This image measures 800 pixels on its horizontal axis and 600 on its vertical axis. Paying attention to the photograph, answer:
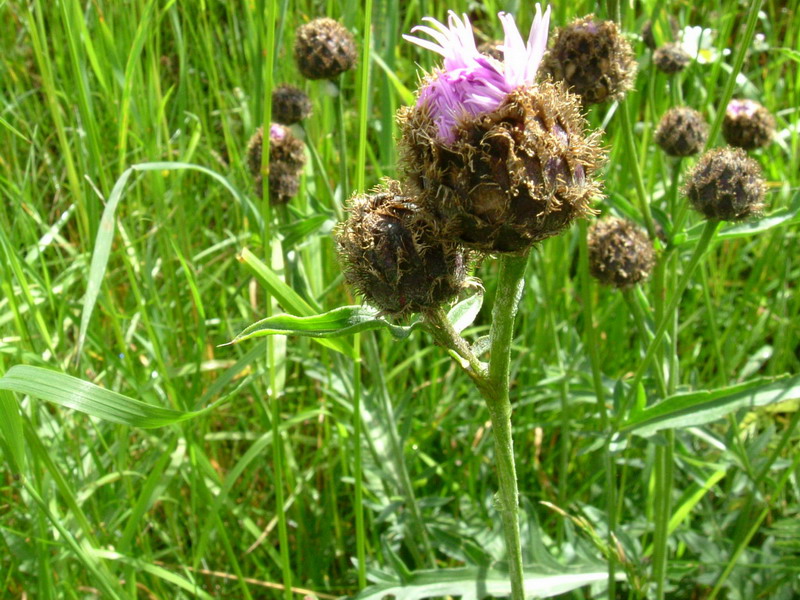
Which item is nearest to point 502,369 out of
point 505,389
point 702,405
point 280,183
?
point 505,389

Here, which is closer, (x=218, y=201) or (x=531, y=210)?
(x=531, y=210)

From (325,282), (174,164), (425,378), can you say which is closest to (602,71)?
(174,164)

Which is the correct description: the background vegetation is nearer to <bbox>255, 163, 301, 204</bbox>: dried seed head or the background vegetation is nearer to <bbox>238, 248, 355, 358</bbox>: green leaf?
<bbox>255, 163, 301, 204</bbox>: dried seed head

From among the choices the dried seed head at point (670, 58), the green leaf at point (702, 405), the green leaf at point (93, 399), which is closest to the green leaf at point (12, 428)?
the green leaf at point (93, 399)

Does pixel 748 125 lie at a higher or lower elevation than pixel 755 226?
higher

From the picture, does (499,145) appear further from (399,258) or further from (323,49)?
(323,49)

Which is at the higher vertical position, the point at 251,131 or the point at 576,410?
the point at 251,131

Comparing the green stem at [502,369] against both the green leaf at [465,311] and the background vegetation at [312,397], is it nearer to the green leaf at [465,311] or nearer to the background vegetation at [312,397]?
the green leaf at [465,311]

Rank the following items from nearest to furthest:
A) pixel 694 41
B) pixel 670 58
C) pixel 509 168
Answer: pixel 509 168, pixel 670 58, pixel 694 41

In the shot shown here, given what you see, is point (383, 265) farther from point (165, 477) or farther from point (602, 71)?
point (165, 477)
